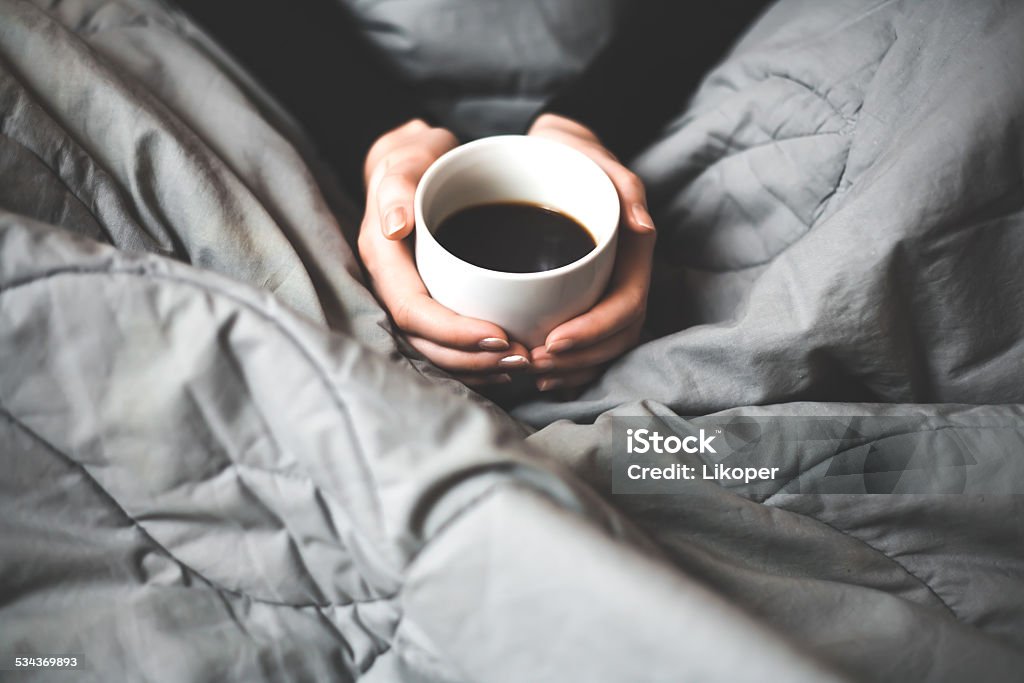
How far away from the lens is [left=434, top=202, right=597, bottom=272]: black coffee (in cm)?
60

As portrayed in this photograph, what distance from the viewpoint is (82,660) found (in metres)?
0.40

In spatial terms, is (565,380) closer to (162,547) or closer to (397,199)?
(397,199)

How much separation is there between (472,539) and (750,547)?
209 millimetres

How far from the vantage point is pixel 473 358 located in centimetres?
55

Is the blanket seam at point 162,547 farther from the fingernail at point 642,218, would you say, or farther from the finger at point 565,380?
the fingernail at point 642,218

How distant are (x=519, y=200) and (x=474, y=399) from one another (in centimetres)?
18

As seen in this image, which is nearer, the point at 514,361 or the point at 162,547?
the point at 162,547

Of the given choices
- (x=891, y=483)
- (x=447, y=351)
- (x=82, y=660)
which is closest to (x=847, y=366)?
(x=891, y=483)

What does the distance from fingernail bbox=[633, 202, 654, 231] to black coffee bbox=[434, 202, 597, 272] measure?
0.04 m

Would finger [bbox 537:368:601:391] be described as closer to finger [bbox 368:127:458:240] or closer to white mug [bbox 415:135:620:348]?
white mug [bbox 415:135:620:348]

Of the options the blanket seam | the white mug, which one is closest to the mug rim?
the white mug

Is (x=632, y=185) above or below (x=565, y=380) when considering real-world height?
above

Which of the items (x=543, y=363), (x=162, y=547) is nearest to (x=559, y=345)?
(x=543, y=363)

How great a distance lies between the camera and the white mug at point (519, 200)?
20.0 inches
